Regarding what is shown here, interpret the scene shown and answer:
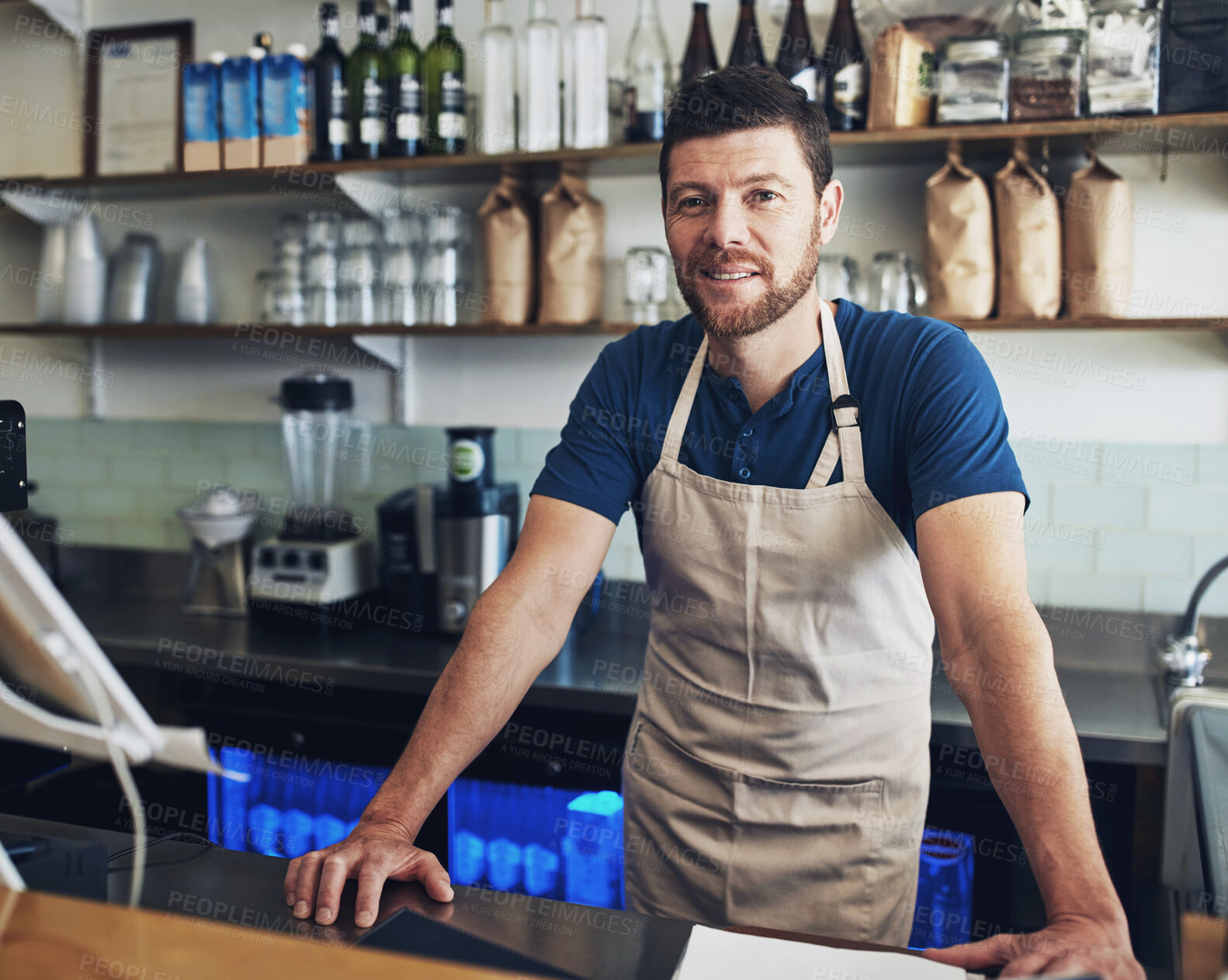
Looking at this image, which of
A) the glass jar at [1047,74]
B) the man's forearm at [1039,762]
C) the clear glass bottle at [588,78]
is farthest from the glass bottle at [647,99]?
the man's forearm at [1039,762]

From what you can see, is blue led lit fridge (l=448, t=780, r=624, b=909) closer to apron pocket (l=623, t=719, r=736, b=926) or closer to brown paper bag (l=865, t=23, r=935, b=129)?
apron pocket (l=623, t=719, r=736, b=926)

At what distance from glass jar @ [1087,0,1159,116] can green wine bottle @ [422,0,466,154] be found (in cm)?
137

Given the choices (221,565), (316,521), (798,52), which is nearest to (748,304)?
(798,52)

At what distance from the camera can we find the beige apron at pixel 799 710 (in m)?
1.37

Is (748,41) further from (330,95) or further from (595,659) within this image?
(595,659)

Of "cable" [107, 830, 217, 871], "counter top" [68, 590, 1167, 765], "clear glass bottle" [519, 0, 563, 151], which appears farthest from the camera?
"clear glass bottle" [519, 0, 563, 151]

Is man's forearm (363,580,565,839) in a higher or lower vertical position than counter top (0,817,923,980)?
higher

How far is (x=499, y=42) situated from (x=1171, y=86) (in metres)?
1.44

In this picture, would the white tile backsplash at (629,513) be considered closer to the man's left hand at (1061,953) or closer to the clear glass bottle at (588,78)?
the clear glass bottle at (588,78)

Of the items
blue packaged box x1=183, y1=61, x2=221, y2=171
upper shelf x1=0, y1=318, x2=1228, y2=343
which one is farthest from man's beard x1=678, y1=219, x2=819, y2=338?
blue packaged box x1=183, y1=61, x2=221, y2=171

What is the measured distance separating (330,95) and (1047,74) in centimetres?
163

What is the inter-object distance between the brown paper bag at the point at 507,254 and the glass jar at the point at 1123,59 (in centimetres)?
124

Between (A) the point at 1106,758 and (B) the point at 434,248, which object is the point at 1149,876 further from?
(B) the point at 434,248

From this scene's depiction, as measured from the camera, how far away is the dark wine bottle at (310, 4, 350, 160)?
248cm
